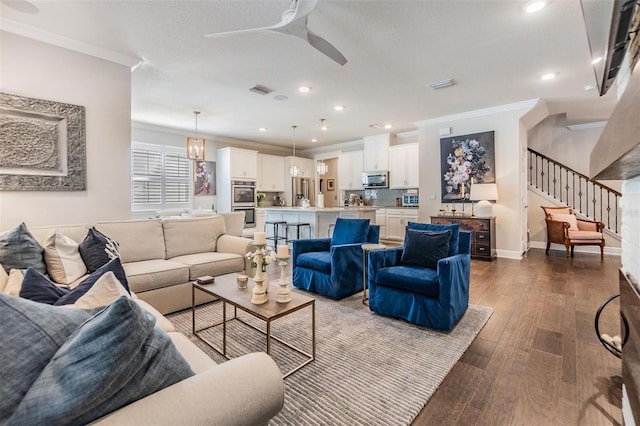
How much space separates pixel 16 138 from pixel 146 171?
373cm

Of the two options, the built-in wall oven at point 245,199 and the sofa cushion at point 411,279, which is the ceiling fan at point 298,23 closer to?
the sofa cushion at point 411,279

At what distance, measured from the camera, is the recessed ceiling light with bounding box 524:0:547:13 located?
2401 millimetres

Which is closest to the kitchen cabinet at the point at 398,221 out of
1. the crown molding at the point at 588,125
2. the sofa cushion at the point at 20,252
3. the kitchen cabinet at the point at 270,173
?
the kitchen cabinet at the point at 270,173

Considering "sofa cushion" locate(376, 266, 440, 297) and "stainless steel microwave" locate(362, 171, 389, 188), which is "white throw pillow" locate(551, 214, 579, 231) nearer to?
"stainless steel microwave" locate(362, 171, 389, 188)

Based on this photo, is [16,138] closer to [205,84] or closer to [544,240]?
[205,84]

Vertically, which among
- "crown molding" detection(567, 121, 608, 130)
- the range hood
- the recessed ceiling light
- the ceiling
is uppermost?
"crown molding" detection(567, 121, 608, 130)

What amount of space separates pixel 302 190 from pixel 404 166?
11.2ft

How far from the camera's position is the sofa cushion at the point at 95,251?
2391 mm

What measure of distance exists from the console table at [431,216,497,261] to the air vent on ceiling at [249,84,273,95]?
12.9 ft

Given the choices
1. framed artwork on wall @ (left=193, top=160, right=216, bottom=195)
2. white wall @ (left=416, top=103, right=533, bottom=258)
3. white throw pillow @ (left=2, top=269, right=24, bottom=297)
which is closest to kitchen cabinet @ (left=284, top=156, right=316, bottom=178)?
framed artwork on wall @ (left=193, top=160, right=216, bottom=195)

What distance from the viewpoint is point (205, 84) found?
4133 mm

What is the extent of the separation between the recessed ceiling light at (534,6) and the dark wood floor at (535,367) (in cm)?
273

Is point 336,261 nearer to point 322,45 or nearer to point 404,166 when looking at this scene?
point 322,45

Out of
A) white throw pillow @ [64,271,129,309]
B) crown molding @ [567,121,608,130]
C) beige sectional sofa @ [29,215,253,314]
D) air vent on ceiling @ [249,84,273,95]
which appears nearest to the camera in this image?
white throw pillow @ [64,271,129,309]
